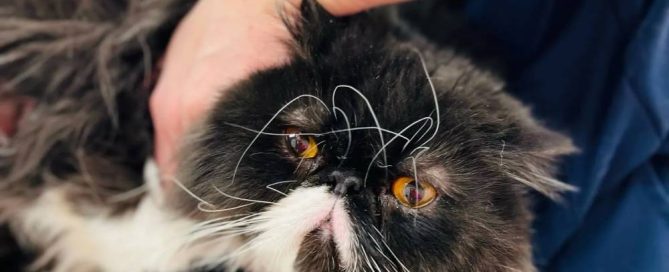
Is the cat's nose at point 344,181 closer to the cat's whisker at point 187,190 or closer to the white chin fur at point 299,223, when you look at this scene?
the white chin fur at point 299,223

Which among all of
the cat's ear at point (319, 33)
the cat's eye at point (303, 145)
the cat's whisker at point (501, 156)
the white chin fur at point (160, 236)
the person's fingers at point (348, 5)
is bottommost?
the white chin fur at point (160, 236)

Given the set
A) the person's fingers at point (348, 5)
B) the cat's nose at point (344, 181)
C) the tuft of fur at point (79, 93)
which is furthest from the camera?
the tuft of fur at point (79, 93)

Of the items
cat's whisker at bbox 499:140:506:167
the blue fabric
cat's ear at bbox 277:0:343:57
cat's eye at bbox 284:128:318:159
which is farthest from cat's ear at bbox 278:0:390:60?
the blue fabric

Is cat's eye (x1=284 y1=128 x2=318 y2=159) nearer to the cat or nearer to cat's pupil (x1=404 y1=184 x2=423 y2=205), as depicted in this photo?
the cat

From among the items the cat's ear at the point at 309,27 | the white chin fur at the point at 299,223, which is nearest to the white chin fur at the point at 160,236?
the white chin fur at the point at 299,223

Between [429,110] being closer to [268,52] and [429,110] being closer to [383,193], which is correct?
[383,193]

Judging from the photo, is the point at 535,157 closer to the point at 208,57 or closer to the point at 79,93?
the point at 208,57
